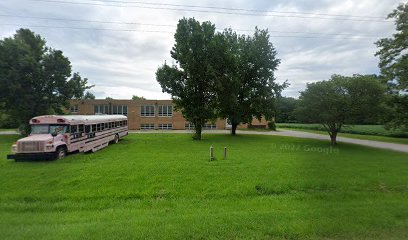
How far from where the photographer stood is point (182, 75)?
3033 centimetres

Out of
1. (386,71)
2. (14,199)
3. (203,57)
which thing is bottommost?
(14,199)

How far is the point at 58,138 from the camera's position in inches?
589

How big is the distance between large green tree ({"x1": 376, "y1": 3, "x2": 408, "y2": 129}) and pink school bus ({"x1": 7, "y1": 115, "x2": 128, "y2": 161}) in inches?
1037

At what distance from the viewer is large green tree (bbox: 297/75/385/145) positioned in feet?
75.8

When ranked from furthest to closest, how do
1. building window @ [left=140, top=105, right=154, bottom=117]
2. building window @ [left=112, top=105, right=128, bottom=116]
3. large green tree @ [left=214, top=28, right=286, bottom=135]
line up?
building window @ [left=140, top=105, right=154, bottom=117]
building window @ [left=112, top=105, right=128, bottom=116]
large green tree @ [left=214, top=28, right=286, bottom=135]

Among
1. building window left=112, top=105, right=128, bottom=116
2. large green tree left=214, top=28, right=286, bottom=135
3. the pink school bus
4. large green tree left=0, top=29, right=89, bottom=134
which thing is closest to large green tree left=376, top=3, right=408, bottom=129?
large green tree left=214, top=28, right=286, bottom=135

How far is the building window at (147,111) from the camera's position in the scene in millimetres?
52000

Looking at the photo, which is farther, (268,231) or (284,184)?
(284,184)

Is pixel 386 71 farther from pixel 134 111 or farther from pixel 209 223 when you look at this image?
pixel 134 111

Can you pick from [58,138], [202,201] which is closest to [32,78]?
[58,138]

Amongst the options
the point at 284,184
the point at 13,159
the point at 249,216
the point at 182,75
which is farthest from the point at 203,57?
the point at 249,216

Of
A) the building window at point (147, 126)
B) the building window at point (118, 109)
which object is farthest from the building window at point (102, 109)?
the building window at point (147, 126)

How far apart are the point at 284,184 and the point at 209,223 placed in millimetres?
4394

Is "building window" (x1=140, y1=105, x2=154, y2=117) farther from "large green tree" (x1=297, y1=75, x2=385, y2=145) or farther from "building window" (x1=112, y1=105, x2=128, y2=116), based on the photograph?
"large green tree" (x1=297, y1=75, x2=385, y2=145)
